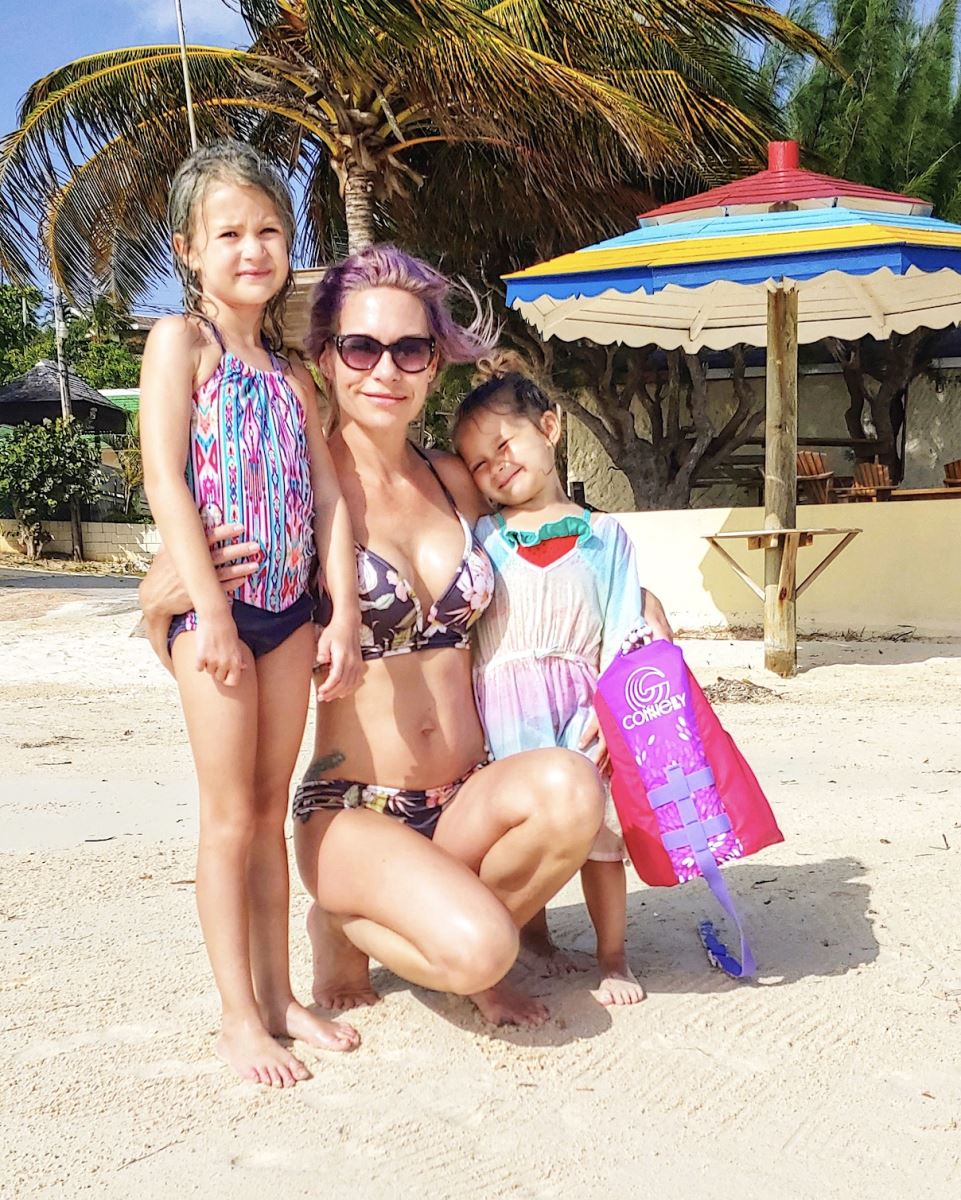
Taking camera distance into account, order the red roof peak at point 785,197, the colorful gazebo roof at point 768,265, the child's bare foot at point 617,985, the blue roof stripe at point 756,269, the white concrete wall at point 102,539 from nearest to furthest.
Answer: the child's bare foot at point 617,985, the blue roof stripe at point 756,269, the colorful gazebo roof at point 768,265, the red roof peak at point 785,197, the white concrete wall at point 102,539

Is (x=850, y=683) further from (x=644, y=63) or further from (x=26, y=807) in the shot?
(x=644, y=63)

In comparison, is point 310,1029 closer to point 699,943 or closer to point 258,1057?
point 258,1057

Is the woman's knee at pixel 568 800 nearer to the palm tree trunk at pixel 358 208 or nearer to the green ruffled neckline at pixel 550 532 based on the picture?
the green ruffled neckline at pixel 550 532

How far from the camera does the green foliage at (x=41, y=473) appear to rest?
18375mm

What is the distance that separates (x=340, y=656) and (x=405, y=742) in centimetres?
32

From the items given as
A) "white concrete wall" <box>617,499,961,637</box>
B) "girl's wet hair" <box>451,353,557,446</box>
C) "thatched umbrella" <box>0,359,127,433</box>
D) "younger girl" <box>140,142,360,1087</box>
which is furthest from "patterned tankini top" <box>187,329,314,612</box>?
"thatched umbrella" <box>0,359,127,433</box>

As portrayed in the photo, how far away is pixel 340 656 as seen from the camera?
7.45 feet

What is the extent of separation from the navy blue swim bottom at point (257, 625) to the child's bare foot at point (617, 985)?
3.61 feet

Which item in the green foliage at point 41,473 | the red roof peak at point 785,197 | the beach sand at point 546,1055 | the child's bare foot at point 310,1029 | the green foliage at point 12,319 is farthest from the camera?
the green foliage at point 12,319

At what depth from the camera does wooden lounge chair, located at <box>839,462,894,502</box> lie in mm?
9875

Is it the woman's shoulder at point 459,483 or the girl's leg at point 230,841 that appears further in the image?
the woman's shoulder at point 459,483

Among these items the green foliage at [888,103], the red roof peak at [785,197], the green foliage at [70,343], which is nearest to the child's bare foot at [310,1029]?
the red roof peak at [785,197]

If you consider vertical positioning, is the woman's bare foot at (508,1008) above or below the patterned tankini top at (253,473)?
below

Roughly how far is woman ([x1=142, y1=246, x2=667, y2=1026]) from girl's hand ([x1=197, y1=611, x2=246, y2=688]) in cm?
14
